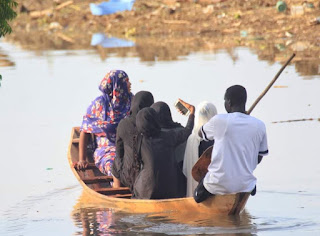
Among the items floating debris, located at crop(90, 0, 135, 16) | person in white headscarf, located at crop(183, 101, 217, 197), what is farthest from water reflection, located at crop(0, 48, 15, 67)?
person in white headscarf, located at crop(183, 101, 217, 197)

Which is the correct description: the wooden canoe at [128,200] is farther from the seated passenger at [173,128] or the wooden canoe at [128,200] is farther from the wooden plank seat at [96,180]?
the seated passenger at [173,128]

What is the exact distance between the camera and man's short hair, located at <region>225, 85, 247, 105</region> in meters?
8.29

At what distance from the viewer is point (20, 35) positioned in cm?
3488

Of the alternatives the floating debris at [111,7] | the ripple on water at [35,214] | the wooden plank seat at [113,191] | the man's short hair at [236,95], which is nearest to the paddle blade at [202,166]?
the man's short hair at [236,95]

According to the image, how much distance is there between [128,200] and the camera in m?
9.52

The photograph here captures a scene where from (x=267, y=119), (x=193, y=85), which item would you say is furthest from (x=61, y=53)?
(x=267, y=119)

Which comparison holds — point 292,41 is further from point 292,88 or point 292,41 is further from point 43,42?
point 43,42

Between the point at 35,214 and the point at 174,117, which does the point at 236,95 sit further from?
the point at 174,117

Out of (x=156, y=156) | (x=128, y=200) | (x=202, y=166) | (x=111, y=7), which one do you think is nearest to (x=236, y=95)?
(x=202, y=166)

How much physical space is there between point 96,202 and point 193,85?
809 centimetres

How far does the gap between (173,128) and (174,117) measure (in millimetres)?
5400

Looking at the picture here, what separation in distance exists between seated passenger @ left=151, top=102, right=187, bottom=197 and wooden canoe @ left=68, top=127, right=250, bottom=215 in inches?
17.0

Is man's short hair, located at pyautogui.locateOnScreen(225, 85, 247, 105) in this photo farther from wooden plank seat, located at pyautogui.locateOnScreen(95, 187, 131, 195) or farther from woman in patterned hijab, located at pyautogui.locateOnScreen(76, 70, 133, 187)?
woman in patterned hijab, located at pyautogui.locateOnScreen(76, 70, 133, 187)

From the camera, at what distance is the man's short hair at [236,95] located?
27.2 ft
